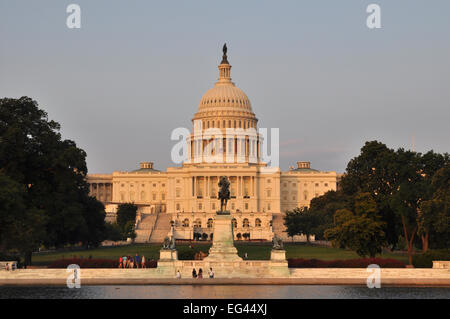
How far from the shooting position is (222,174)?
18112 centimetres

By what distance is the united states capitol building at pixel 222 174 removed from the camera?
181500mm

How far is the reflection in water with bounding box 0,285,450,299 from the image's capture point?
4450cm

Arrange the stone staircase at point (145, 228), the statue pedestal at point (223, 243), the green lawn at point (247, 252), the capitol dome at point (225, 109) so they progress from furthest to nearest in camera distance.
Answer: the capitol dome at point (225, 109), the stone staircase at point (145, 228), the green lawn at point (247, 252), the statue pedestal at point (223, 243)

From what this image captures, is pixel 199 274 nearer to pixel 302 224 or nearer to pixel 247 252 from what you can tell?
pixel 247 252

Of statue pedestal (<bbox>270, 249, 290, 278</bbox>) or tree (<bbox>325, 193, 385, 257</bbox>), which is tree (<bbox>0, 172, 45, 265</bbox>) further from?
tree (<bbox>325, 193, 385, 257</bbox>)

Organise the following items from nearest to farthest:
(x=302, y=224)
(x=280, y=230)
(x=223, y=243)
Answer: (x=223, y=243) → (x=302, y=224) → (x=280, y=230)

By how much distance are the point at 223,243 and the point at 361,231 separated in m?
13.2

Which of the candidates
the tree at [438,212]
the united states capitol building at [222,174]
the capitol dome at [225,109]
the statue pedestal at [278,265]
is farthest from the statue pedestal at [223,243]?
the capitol dome at [225,109]

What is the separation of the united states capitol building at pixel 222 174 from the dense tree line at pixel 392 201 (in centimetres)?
9985

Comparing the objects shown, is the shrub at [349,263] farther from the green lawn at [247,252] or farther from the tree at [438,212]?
the green lawn at [247,252]

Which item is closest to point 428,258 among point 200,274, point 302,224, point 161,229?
point 200,274
